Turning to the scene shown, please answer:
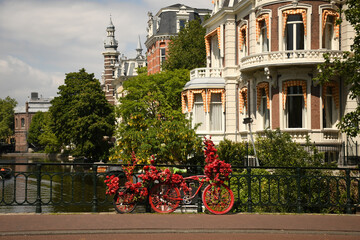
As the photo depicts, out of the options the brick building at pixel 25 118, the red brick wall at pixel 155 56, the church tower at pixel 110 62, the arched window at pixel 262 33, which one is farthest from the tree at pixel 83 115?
the brick building at pixel 25 118

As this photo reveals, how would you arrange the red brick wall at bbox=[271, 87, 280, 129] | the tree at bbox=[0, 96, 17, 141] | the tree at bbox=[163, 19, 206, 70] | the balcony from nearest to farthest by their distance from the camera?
the balcony, the red brick wall at bbox=[271, 87, 280, 129], the tree at bbox=[163, 19, 206, 70], the tree at bbox=[0, 96, 17, 141]

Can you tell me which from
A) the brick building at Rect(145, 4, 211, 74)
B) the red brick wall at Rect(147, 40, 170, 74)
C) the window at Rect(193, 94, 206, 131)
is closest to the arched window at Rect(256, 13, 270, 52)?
the window at Rect(193, 94, 206, 131)

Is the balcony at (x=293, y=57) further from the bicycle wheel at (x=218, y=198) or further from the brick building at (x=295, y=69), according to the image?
the bicycle wheel at (x=218, y=198)

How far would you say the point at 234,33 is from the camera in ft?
98.2

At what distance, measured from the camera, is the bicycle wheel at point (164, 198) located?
42.3 ft

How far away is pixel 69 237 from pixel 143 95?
3421cm

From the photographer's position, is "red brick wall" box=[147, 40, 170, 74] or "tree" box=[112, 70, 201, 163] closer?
"tree" box=[112, 70, 201, 163]

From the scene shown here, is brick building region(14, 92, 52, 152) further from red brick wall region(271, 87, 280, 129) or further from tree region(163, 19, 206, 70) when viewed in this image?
red brick wall region(271, 87, 280, 129)

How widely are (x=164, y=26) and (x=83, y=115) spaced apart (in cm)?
1499

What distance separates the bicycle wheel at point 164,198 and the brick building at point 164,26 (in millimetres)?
46387

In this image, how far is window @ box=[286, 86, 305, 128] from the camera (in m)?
24.5

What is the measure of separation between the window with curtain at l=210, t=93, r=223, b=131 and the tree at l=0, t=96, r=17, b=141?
112 meters

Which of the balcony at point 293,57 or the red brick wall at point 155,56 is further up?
the red brick wall at point 155,56

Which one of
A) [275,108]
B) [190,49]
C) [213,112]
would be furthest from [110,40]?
[275,108]
